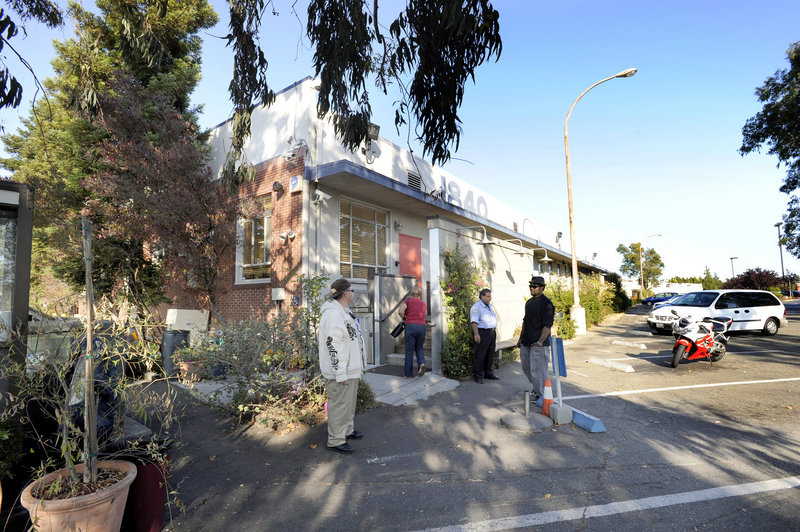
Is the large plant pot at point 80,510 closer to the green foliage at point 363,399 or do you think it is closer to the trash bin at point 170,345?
the green foliage at point 363,399

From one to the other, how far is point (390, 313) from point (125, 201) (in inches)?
262

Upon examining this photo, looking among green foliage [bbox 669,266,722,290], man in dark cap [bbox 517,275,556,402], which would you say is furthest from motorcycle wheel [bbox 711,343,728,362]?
green foliage [bbox 669,266,722,290]

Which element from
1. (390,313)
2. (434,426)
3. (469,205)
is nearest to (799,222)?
(469,205)

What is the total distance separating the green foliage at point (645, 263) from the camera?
57750 mm

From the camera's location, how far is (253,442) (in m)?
5.10

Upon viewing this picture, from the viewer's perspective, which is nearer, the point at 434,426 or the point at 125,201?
the point at 434,426

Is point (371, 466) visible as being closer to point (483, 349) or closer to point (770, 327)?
point (483, 349)

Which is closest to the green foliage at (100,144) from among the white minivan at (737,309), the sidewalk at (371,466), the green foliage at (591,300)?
the sidewalk at (371,466)

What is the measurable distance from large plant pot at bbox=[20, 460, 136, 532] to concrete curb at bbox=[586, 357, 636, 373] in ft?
30.8

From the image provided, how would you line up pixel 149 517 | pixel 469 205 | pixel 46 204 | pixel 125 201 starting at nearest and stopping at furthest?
pixel 149 517, pixel 125 201, pixel 46 204, pixel 469 205

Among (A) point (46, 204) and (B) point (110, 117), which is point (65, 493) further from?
(A) point (46, 204)

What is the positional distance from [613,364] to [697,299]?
27.8 ft

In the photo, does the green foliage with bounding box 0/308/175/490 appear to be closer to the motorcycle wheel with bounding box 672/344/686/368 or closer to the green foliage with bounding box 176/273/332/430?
the green foliage with bounding box 176/273/332/430

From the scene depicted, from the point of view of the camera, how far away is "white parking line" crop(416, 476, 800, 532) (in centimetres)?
318
